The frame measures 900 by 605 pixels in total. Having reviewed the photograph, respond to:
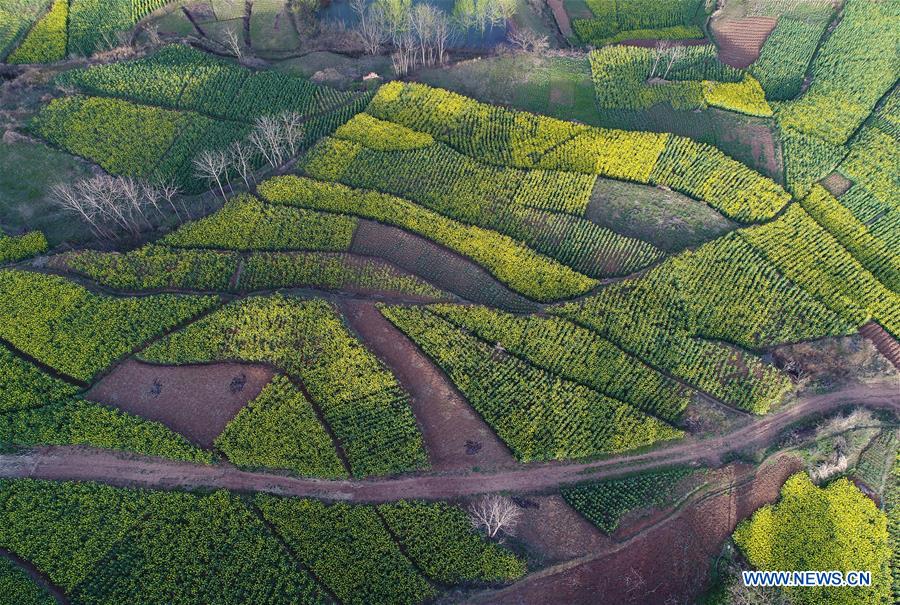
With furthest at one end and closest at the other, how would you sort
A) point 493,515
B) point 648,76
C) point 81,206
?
1. point 648,76
2. point 81,206
3. point 493,515

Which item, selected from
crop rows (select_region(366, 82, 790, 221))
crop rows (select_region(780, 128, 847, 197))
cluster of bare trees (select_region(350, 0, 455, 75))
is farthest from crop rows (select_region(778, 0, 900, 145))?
cluster of bare trees (select_region(350, 0, 455, 75))

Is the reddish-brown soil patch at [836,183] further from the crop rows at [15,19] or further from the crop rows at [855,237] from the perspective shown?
the crop rows at [15,19]

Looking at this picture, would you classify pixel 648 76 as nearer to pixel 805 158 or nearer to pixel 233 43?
pixel 805 158

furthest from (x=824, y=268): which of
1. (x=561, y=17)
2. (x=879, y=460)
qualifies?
(x=561, y=17)

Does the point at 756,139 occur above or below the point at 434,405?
above

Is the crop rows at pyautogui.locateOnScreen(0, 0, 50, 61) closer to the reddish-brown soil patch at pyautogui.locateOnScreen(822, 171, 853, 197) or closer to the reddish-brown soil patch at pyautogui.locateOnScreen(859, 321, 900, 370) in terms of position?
the reddish-brown soil patch at pyautogui.locateOnScreen(822, 171, 853, 197)

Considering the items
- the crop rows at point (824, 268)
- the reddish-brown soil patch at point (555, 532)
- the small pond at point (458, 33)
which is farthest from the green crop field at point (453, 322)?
the small pond at point (458, 33)
